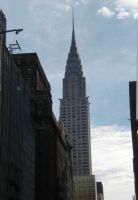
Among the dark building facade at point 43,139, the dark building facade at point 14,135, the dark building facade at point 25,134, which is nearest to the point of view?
the dark building facade at point 14,135

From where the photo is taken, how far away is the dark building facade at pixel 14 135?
285ft

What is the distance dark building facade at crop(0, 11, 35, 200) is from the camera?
8700 centimetres

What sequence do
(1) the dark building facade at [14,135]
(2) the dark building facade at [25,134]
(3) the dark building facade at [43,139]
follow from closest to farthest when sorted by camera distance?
(1) the dark building facade at [14,135] → (2) the dark building facade at [25,134] → (3) the dark building facade at [43,139]

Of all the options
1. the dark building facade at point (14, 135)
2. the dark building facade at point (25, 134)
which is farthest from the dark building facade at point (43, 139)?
the dark building facade at point (14, 135)

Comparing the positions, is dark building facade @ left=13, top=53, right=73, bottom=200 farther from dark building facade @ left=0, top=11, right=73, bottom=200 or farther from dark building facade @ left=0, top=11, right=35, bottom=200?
dark building facade @ left=0, top=11, right=35, bottom=200

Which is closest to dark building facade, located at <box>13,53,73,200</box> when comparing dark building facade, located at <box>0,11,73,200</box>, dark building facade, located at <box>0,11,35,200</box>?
dark building facade, located at <box>0,11,73,200</box>

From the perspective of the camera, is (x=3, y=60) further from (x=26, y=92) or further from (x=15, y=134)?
(x=26, y=92)

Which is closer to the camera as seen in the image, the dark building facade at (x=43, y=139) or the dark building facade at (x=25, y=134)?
the dark building facade at (x=25, y=134)

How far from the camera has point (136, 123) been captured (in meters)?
22.9

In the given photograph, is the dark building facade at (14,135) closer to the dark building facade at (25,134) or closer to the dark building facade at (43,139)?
the dark building facade at (25,134)

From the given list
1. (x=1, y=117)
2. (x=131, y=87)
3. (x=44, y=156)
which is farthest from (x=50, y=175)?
(x=131, y=87)

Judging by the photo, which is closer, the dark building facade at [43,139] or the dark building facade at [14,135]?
the dark building facade at [14,135]

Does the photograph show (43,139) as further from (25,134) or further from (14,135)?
(14,135)

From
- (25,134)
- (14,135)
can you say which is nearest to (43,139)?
(25,134)
